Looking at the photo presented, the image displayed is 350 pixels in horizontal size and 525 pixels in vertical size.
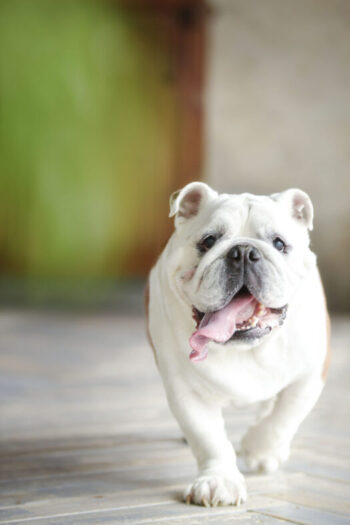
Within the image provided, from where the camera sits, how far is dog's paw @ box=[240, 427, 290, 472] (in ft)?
6.12

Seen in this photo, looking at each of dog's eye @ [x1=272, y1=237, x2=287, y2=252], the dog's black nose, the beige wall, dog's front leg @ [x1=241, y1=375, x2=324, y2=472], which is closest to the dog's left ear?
dog's eye @ [x1=272, y1=237, x2=287, y2=252]

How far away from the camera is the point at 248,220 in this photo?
5.34 ft

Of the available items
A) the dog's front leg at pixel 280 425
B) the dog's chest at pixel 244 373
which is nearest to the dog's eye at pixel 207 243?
the dog's chest at pixel 244 373

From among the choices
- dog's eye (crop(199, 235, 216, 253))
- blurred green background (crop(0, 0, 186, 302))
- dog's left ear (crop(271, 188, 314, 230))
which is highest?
dog's left ear (crop(271, 188, 314, 230))

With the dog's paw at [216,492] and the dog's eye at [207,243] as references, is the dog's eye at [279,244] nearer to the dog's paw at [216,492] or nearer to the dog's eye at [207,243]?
the dog's eye at [207,243]

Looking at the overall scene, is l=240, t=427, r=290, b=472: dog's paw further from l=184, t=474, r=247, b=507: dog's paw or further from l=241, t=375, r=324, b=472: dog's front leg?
l=184, t=474, r=247, b=507: dog's paw

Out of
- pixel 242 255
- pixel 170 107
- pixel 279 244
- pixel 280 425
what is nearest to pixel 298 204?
pixel 279 244

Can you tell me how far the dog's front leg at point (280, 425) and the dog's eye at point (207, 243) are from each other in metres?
0.41

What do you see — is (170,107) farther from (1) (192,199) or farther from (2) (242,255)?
(2) (242,255)

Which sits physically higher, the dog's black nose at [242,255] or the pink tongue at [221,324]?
the dog's black nose at [242,255]

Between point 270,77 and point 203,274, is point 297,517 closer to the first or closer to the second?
point 203,274

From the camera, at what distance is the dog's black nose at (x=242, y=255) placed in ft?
4.97

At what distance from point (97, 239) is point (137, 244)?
72 centimetres

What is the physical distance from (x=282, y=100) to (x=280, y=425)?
5.65 metres
